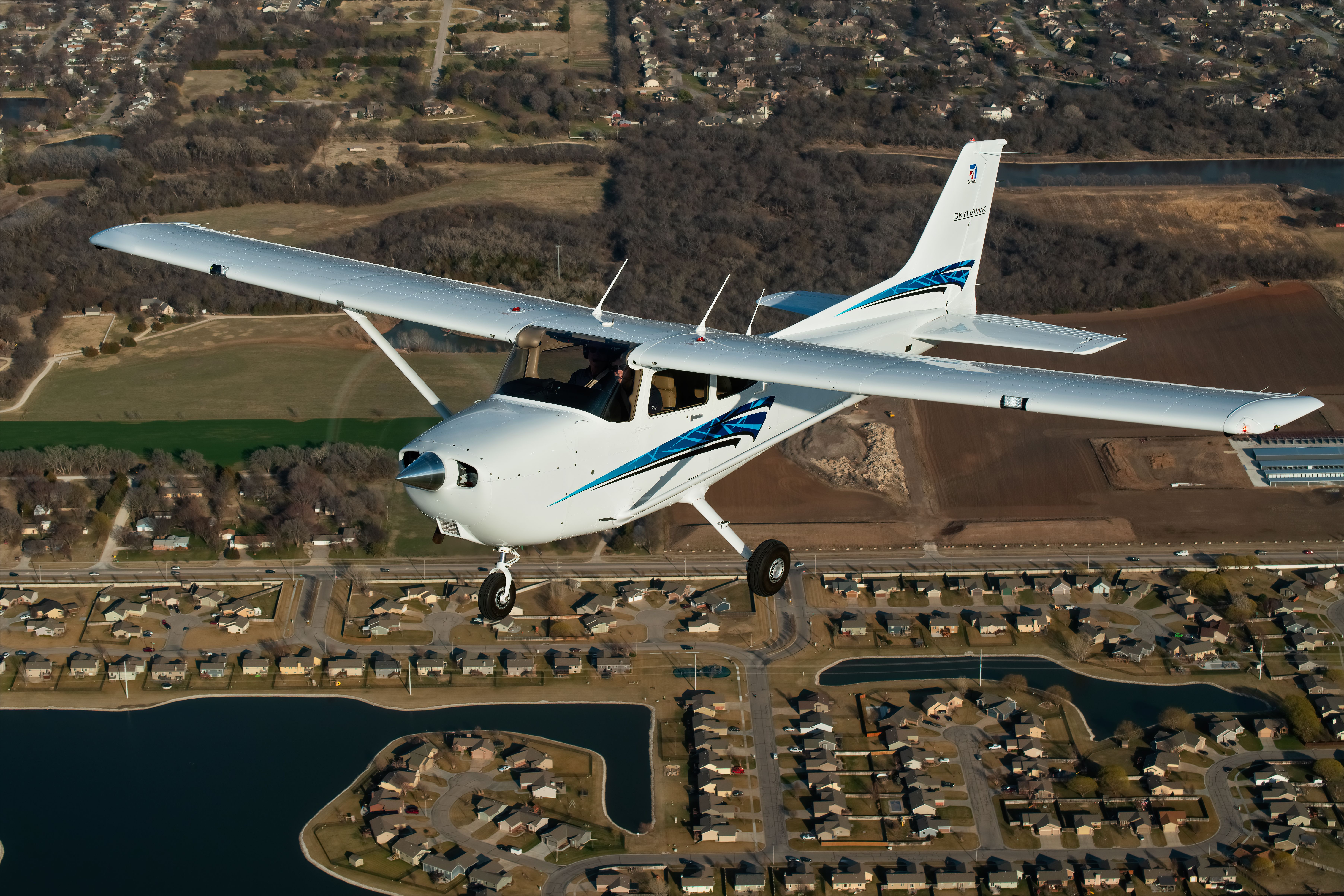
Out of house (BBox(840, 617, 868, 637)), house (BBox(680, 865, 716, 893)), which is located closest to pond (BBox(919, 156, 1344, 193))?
house (BBox(840, 617, 868, 637))

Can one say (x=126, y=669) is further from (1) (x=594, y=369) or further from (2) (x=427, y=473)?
(2) (x=427, y=473)

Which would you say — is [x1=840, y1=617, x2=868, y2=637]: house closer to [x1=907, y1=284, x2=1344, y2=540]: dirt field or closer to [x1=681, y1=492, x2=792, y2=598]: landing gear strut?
[x1=907, y1=284, x2=1344, y2=540]: dirt field

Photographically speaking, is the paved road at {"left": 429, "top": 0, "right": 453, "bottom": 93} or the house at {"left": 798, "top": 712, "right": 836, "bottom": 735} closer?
the house at {"left": 798, "top": 712, "right": 836, "bottom": 735}

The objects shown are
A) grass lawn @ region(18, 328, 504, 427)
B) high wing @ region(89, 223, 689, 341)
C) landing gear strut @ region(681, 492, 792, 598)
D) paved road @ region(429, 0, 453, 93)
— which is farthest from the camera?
paved road @ region(429, 0, 453, 93)

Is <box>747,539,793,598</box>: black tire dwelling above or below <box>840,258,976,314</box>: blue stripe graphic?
below

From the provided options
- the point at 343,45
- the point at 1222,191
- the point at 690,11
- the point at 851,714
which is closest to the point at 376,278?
the point at 851,714

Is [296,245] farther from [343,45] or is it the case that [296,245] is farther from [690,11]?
[690,11]

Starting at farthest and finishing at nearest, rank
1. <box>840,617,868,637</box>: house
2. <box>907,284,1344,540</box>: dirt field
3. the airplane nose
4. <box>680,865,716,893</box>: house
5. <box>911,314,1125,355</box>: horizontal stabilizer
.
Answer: <box>907,284,1344,540</box>: dirt field, <box>840,617,868,637</box>: house, <box>680,865,716,893</box>: house, <box>911,314,1125,355</box>: horizontal stabilizer, the airplane nose
